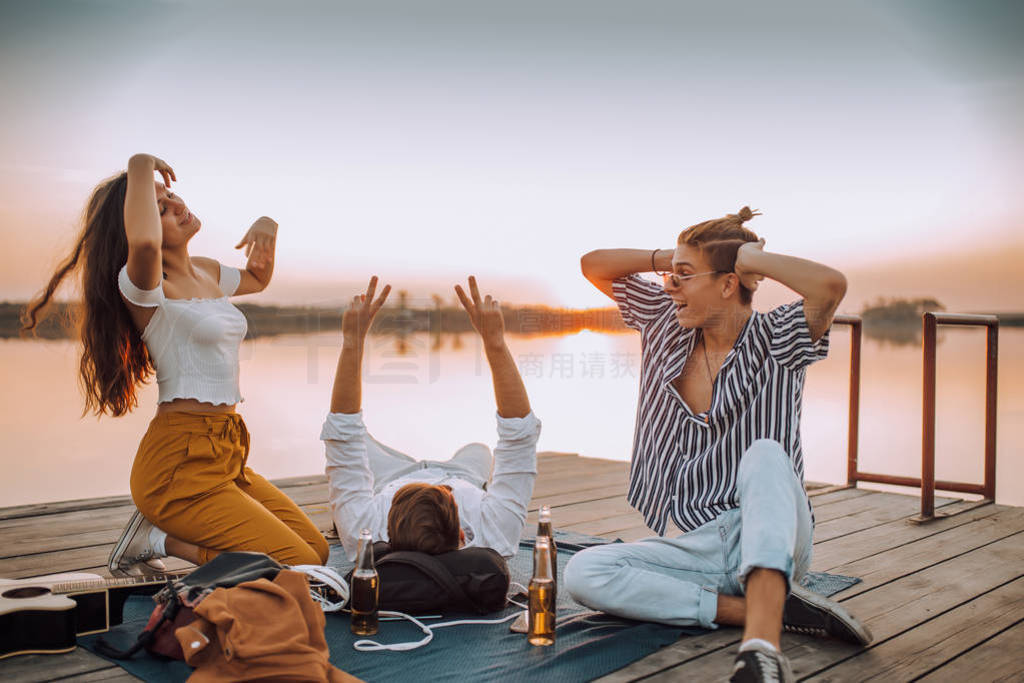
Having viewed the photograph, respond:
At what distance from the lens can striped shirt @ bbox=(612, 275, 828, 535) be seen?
7.12 ft

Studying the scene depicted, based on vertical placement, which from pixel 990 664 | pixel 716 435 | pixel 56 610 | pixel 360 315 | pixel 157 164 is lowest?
pixel 990 664

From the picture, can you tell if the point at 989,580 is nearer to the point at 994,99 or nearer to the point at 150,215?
the point at 150,215

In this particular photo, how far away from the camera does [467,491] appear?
8.67 ft

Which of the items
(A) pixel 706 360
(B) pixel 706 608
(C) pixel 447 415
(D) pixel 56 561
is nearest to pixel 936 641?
(B) pixel 706 608

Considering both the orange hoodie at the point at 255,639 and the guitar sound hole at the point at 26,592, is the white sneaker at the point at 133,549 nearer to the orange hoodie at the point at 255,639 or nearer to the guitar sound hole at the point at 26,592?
the guitar sound hole at the point at 26,592

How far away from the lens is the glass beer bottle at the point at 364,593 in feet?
6.86

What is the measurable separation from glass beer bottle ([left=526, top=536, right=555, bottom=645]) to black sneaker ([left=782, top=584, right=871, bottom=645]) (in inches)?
22.4

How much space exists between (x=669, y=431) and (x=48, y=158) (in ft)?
30.1

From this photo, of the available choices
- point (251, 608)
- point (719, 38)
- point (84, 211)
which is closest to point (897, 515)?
point (251, 608)

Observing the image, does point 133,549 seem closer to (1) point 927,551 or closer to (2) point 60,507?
(2) point 60,507

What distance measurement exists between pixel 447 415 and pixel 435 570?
5528 millimetres

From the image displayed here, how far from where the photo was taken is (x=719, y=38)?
9219 millimetres

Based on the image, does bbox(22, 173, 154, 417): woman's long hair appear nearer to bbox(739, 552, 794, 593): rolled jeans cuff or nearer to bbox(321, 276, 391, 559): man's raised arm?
bbox(321, 276, 391, 559): man's raised arm

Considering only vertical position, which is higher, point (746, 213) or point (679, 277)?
point (746, 213)
